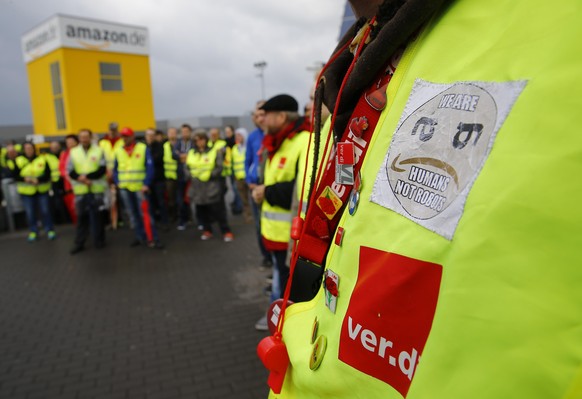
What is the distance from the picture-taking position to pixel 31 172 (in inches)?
327

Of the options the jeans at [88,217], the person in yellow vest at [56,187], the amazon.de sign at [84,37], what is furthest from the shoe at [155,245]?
the amazon.de sign at [84,37]

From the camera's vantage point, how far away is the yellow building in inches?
684

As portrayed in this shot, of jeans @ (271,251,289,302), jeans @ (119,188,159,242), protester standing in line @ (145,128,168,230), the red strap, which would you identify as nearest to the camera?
the red strap

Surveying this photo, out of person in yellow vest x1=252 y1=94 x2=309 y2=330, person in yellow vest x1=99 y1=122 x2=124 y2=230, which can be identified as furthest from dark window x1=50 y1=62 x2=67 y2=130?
person in yellow vest x1=252 y1=94 x2=309 y2=330

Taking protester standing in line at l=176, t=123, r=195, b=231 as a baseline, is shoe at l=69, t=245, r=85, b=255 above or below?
below

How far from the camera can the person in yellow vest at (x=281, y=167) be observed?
11.2ft

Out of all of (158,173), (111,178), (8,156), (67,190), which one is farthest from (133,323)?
(8,156)

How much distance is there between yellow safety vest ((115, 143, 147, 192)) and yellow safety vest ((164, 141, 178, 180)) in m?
1.44

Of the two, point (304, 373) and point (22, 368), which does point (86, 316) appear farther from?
point (304, 373)

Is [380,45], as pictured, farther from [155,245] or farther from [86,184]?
[86,184]

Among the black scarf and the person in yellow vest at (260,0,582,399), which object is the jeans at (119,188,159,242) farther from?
the person in yellow vest at (260,0,582,399)

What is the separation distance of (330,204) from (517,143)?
533 mm

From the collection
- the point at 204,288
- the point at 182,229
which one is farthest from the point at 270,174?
the point at 182,229

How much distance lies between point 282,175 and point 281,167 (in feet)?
0.22
